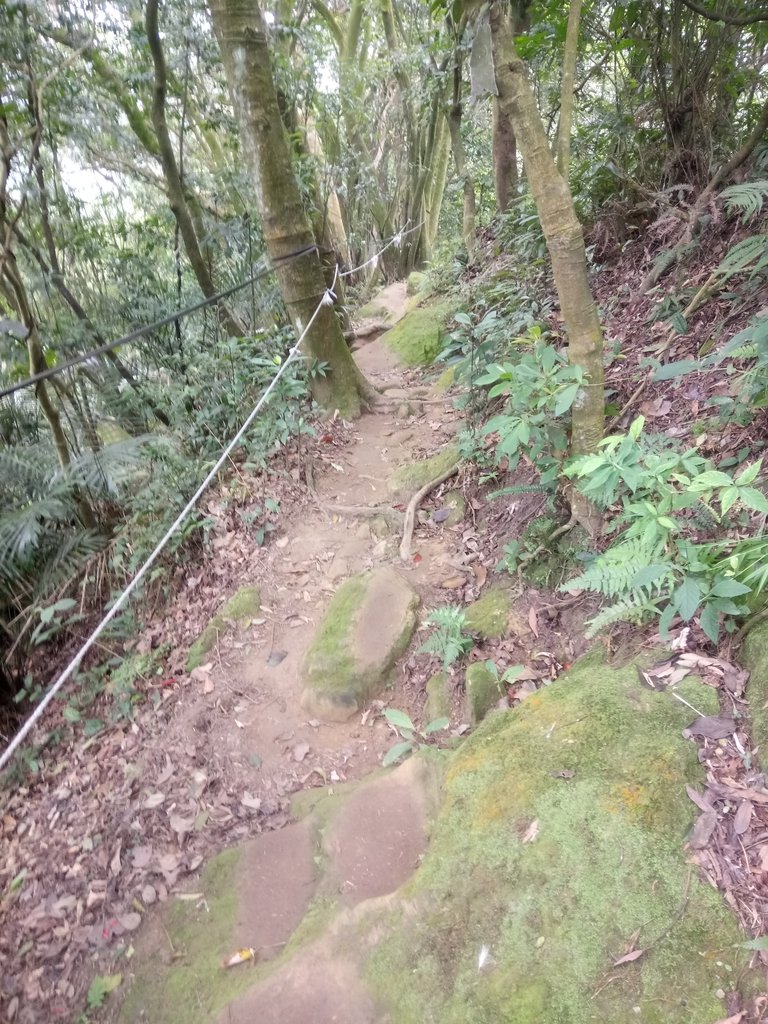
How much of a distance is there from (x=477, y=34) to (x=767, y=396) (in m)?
2.04

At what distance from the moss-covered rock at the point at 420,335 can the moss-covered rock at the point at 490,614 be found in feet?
15.4

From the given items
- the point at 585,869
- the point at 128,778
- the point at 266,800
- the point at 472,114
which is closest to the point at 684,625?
the point at 585,869

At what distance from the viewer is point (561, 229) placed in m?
2.79

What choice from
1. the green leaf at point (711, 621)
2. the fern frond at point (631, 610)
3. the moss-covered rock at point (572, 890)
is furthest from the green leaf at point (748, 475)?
the moss-covered rock at point (572, 890)

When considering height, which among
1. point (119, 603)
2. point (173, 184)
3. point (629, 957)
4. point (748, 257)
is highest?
point (173, 184)

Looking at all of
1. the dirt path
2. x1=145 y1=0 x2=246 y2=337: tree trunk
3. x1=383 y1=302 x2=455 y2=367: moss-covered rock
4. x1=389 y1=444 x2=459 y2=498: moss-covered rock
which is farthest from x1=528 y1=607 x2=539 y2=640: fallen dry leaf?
x1=145 y1=0 x2=246 y2=337: tree trunk

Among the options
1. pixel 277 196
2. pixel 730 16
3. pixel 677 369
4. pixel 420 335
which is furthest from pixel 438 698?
pixel 420 335

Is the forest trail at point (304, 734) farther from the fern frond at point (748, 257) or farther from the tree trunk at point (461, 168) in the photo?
the tree trunk at point (461, 168)

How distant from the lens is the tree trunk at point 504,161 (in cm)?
736

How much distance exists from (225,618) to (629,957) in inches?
122

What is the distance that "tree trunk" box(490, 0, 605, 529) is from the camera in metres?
2.69

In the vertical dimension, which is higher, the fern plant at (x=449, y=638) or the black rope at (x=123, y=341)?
the black rope at (x=123, y=341)

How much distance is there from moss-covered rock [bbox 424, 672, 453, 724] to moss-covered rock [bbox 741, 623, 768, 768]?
146 centimetres

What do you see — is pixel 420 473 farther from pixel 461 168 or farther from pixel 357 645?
pixel 461 168
